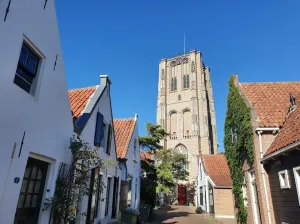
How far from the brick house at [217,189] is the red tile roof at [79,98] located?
1677cm

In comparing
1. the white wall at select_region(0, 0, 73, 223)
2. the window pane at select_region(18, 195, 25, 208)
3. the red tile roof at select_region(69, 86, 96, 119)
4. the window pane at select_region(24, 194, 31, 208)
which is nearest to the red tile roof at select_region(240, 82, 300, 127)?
the red tile roof at select_region(69, 86, 96, 119)

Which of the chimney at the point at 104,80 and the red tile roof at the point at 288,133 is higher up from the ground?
the chimney at the point at 104,80

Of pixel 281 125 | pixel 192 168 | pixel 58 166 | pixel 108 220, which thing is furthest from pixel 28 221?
pixel 192 168

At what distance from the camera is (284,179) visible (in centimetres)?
888

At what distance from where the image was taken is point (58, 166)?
662 cm

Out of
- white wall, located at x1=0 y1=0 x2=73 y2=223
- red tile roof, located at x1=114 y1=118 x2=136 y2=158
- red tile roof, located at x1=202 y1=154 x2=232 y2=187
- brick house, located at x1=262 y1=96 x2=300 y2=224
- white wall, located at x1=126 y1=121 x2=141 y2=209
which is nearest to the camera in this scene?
white wall, located at x1=0 y1=0 x2=73 y2=223

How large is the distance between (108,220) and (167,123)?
151 ft

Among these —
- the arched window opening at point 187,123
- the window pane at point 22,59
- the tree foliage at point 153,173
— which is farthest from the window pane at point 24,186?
the arched window opening at point 187,123

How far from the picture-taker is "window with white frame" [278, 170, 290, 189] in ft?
27.9

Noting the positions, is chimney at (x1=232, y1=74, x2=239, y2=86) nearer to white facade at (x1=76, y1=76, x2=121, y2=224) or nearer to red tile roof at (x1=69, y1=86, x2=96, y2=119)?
white facade at (x1=76, y1=76, x2=121, y2=224)

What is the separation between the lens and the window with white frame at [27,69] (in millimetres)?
5305

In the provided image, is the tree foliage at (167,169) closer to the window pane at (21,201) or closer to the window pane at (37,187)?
the window pane at (37,187)

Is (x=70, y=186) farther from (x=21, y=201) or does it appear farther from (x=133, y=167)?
(x=133, y=167)

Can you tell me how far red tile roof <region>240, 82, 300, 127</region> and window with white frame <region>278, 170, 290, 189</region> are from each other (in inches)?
102
